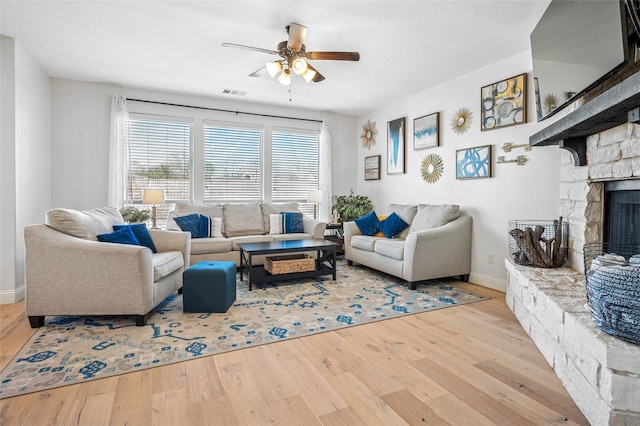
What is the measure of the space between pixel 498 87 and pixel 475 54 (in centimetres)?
47

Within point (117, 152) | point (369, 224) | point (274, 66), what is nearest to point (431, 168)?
point (369, 224)

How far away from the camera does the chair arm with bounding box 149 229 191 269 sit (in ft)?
11.5

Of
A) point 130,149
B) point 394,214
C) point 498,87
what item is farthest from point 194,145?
point 498,87

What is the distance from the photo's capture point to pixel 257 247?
3848 mm

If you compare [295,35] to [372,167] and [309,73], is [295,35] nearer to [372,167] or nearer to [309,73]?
[309,73]

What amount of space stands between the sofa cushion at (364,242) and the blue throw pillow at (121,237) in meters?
2.69

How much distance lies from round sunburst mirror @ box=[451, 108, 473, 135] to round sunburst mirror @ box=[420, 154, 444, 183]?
0.45m

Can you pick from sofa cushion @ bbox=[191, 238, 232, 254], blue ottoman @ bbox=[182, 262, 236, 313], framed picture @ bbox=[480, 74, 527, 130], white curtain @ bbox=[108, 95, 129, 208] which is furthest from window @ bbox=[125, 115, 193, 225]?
framed picture @ bbox=[480, 74, 527, 130]

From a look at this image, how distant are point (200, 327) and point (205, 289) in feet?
1.18

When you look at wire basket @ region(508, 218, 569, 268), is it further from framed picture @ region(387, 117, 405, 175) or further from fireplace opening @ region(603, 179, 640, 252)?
framed picture @ region(387, 117, 405, 175)

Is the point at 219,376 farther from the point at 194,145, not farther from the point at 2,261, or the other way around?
the point at 194,145

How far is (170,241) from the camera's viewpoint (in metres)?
3.53

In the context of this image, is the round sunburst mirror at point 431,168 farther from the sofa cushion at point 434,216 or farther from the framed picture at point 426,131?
the sofa cushion at point 434,216

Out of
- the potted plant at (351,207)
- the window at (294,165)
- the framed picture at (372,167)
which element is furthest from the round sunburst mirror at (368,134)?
the potted plant at (351,207)
